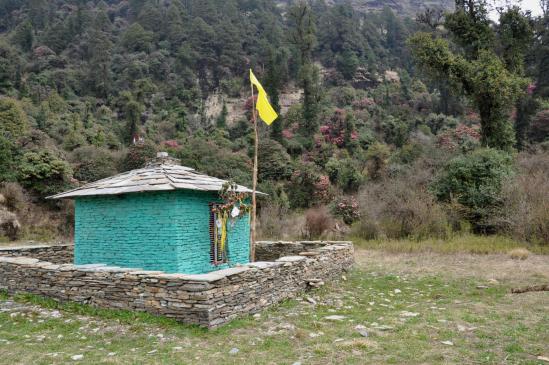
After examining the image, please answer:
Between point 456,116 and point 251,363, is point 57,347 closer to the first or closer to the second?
point 251,363

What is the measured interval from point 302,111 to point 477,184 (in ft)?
72.2

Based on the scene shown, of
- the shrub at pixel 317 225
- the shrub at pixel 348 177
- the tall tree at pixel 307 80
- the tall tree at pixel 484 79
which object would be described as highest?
the tall tree at pixel 307 80

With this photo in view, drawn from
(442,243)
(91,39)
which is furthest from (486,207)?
(91,39)

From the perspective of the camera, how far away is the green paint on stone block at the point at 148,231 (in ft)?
27.8

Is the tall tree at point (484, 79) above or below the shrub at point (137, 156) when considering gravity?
above

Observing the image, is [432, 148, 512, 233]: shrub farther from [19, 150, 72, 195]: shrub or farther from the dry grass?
[19, 150, 72, 195]: shrub

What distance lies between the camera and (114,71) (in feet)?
153

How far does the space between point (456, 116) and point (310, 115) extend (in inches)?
574

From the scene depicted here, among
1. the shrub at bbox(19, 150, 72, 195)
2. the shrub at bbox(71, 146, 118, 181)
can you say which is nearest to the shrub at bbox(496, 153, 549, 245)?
the shrub at bbox(19, 150, 72, 195)

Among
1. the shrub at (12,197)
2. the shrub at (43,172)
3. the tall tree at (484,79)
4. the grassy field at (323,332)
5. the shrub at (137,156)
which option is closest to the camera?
the grassy field at (323,332)

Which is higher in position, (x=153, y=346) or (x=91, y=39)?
(x=91, y=39)

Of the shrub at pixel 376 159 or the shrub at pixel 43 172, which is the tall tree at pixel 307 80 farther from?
the shrub at pixel 43 172

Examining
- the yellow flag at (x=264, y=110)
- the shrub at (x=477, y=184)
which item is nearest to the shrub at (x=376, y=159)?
the shrub at (x=477, y=184)

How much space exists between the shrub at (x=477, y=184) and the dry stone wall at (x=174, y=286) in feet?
30.5
